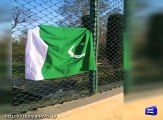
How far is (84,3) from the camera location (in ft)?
13.0

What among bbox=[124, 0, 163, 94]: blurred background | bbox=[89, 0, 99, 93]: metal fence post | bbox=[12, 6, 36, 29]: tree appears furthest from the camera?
bbox=[89, 0, 99, 93]: metal fence post

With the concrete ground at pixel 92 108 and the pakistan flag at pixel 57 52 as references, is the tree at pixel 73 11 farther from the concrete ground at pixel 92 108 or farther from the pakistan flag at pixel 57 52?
the concrete ground at pixel 92 108

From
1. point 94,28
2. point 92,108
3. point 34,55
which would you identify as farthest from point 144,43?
point 94,28

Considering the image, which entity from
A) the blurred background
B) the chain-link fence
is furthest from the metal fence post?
the blurred background

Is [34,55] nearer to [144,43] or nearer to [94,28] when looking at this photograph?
[94,28]

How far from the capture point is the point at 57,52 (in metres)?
3.46

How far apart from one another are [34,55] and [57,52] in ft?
1.24

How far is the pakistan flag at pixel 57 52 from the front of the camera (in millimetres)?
3148

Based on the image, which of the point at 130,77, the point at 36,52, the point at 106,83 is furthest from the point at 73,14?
the point at 130,77

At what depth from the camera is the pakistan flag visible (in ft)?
10.3

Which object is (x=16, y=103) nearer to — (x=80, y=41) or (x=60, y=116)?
(x=60, y=116)

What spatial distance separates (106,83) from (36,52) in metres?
1.56

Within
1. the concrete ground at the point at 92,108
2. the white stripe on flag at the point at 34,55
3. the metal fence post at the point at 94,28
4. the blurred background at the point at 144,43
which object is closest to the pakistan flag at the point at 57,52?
the white stripe on flag at the point at 34,55

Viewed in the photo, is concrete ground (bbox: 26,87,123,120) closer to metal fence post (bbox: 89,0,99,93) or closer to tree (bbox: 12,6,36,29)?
metal fence post (bbox: 89,0,99,93)
